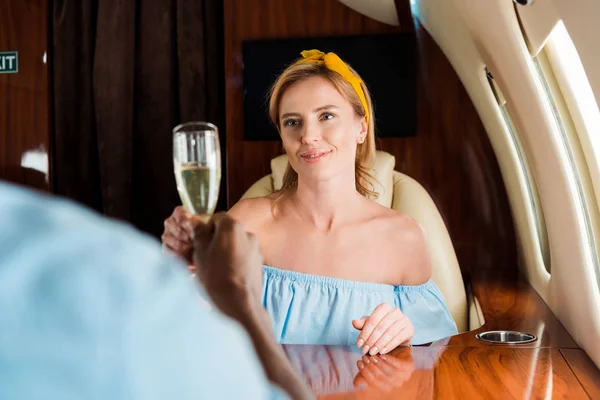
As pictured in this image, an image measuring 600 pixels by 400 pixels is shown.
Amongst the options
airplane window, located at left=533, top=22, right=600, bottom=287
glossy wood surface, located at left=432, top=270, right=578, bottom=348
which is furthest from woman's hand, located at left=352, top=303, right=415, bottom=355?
airplane window, located at left=533, top=22, right=600, bottom=287

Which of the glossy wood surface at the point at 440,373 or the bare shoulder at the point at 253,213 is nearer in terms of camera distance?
the glossy wood surface at the point at 440,373

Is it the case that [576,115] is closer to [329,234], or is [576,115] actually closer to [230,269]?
[329,234]

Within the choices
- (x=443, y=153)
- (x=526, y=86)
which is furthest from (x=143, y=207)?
(x=526, y=86)

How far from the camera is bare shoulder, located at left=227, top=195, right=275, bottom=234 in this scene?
2244 mm

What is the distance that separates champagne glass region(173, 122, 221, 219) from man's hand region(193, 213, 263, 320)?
0.55m

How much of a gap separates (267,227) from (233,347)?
1.86 metres

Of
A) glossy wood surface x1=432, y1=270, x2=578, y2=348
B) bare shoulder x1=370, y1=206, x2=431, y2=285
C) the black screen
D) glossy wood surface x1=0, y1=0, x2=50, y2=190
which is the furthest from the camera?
glossy wood surface x1=0, y1=0, x2=50, y2=190

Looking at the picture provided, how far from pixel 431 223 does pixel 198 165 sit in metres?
1.94

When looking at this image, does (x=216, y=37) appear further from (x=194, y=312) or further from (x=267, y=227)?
(x=194, y=312)

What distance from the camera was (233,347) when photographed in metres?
0.39

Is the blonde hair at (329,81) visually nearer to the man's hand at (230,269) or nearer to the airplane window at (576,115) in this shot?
the airplane window at (576,115)

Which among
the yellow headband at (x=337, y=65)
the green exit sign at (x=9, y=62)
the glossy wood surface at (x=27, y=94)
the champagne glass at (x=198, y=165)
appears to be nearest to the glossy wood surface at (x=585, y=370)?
the champagne glass at (x=198, y=165)

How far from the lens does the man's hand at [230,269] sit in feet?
1.91

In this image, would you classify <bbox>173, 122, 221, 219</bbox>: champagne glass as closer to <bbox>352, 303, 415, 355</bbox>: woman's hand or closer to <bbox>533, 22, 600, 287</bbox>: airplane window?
<bbox>352, 303, 415, 355</bbox>: woman's hand
